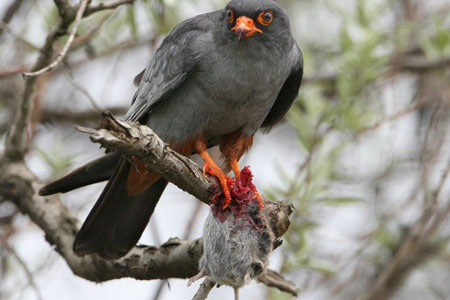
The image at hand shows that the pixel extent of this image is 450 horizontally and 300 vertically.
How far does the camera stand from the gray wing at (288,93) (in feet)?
17.4

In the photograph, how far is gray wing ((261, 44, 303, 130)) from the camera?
17.4 ft

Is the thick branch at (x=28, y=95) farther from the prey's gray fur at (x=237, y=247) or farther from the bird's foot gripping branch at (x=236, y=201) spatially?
the prey's gray fur at (x=237, y=247)

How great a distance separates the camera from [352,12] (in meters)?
7.40

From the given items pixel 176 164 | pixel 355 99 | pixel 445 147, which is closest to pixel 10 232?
pixel 176 164

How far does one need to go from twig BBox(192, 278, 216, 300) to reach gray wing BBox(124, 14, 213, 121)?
1.59 metres

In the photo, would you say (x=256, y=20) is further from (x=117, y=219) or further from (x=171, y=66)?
(x=117, y=219)

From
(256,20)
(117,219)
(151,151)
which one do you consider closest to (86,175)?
(117,219)

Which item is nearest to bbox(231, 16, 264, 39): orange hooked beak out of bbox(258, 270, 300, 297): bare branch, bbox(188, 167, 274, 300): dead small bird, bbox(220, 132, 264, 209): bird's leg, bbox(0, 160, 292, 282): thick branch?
bbox(220, 132, 264, 209): bird's leg

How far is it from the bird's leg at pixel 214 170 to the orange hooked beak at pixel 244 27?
0.84m

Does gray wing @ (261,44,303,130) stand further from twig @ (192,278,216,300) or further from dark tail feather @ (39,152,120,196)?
twig @ (192,278,216,300)

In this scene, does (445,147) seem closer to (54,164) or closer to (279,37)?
(279,37)

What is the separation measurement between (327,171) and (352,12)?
237 centimetres

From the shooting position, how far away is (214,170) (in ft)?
15.2

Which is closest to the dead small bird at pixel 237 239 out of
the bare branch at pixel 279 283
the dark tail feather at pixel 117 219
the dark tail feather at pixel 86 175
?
the bare branch at pixel 279 283
